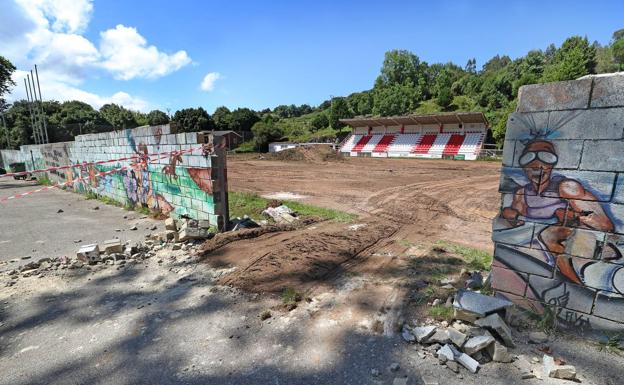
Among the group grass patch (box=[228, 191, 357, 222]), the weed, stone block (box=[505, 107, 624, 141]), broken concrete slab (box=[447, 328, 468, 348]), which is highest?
stone block (box=[505, 107, 624, 141])

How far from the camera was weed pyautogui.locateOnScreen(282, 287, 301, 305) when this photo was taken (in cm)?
394

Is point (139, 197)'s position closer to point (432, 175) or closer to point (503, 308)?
point (503, 308)

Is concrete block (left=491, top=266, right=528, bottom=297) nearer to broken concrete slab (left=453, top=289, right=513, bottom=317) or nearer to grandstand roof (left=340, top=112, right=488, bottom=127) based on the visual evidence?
broken concrete slab (left=453, top=289, right=513, bottom=317)

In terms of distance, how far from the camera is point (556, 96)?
3008 millimetres

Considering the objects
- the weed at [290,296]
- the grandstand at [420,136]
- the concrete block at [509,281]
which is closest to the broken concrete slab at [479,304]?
the concrete block at [509,281]

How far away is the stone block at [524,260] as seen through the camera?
3240 mm

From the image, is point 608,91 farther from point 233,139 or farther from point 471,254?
point 233,139

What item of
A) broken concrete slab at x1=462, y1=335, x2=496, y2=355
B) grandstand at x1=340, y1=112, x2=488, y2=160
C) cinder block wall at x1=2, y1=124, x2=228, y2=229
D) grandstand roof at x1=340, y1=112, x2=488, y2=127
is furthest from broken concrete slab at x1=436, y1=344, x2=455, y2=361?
grandstand roof at x1=340, y1=112, x2=488, y2=127

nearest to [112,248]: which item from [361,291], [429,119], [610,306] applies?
[361,291]

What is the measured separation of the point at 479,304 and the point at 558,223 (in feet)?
3.69

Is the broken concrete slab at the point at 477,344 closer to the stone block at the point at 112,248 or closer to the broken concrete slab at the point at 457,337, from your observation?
the broken concrete slab at the point at 457,337

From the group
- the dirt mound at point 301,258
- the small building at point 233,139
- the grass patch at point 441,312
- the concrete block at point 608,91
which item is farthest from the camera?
the small building at point 233,139

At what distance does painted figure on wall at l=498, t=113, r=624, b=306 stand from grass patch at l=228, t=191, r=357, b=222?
507cm

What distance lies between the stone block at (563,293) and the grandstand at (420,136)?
28690mm
